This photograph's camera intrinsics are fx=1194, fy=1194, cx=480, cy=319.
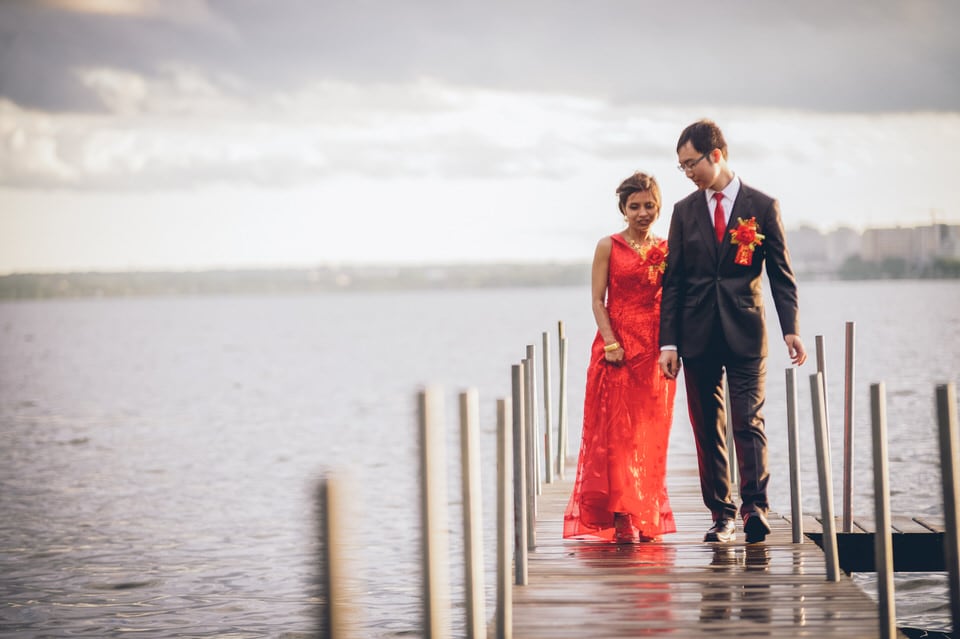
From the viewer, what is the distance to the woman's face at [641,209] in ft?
21.9

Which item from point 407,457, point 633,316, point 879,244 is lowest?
point 407,457

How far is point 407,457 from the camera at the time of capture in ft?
74.5

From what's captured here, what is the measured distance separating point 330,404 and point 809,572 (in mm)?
30178

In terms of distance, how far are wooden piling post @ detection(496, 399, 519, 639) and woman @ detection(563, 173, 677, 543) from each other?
77.7 inches

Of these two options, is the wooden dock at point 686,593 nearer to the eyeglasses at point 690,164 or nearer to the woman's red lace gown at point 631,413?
the woman's red lace gown at point 631,413

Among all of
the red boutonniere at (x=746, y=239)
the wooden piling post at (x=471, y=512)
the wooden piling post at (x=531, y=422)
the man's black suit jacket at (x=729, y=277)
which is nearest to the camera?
the wooden piling post at (x=471, y=512)

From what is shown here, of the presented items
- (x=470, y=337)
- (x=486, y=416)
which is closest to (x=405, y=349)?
(x=470, y=337)

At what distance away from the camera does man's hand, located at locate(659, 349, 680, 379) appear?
6562 mm

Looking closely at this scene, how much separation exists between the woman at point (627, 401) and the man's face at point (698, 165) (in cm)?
51

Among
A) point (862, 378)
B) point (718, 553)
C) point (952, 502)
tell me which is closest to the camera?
point (952, 502)

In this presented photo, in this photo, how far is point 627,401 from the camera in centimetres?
696

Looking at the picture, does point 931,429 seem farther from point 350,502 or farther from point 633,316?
point 350,502

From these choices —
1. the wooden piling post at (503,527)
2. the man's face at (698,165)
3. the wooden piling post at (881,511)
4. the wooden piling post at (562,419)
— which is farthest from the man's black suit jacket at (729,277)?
the wooden piling post at (562,419)

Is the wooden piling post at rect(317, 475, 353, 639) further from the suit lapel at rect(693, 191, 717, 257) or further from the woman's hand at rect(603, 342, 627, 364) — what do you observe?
the woman's hand at rect(603, 342, 627, 364)
